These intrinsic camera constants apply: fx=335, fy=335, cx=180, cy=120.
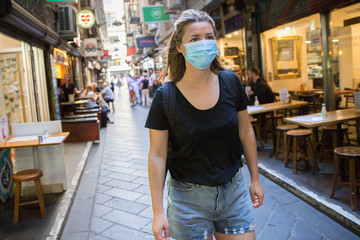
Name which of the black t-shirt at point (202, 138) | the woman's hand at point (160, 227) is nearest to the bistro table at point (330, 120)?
the black t-shirt at point (202, 138)

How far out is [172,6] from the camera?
43.3ft

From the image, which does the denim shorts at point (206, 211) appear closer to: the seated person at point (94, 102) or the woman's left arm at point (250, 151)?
the woman's left arm at point (250, 151)

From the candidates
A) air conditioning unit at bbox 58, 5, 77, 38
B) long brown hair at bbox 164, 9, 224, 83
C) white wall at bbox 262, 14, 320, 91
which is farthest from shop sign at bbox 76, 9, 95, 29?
long brown hair at bbox 164, 9, 224, 83

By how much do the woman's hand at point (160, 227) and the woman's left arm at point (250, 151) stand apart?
551 millimetres

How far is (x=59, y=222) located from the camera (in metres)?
4.06

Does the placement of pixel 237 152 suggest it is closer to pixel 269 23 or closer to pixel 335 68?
pixel 335 68

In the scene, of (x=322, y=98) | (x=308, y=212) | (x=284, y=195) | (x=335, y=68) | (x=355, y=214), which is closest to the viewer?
(x=355, y=214)

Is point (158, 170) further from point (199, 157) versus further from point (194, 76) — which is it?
point (194, 76)

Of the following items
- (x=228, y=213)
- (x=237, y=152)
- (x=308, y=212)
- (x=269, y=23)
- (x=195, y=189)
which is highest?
(x=269, y=23)

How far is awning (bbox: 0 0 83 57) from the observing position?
4522 mm

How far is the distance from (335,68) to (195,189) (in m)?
5.73

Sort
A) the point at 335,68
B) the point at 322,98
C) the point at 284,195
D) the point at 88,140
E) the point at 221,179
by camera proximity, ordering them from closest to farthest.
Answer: the point at 221,179
the point at 284,195
the point at 335,68
the point at 322,98
the point at 88,140

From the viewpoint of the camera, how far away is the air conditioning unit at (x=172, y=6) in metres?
13.1

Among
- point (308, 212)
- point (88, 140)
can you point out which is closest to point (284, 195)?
point (308, 212)
